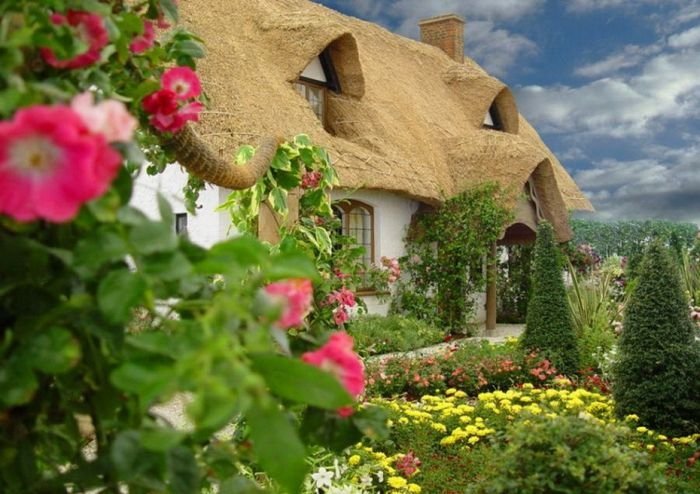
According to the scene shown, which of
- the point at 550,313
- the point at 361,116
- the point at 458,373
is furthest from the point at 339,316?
the point at 361,116

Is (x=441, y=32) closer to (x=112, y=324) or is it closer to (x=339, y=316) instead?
(x=339, y=316)

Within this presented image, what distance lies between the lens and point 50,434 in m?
1.15

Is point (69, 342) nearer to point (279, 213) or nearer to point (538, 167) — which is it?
point (279, 213)

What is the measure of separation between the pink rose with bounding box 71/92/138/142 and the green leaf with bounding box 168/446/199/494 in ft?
1.24

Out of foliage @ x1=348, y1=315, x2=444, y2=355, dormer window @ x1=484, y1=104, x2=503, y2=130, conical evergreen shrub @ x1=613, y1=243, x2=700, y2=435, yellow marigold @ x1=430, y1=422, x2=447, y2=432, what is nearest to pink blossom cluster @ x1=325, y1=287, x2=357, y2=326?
yellow marigold @ x1=430, y1=422, x2=447, y2=432

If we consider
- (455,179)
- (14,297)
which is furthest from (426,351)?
(14,297)

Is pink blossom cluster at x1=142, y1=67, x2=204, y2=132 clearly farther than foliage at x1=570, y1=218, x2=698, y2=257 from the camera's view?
No

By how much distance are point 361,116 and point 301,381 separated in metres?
12.1

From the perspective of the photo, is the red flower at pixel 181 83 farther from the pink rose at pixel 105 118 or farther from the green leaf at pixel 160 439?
the green leaf at pixel 160 439

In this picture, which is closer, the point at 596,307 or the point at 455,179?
the point at 596,307

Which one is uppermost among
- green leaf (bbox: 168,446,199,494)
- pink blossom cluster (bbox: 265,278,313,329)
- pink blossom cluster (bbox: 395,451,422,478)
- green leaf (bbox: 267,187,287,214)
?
green leaf (bbox: 267,187,287,214)

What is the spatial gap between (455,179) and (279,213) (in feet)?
32.9

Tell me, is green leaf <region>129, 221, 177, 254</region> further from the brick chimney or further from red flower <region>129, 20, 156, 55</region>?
the brick chimney

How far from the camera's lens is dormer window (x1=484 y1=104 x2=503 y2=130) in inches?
718
